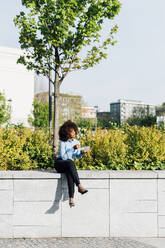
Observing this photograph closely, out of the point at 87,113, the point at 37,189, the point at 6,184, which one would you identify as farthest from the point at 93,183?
the point at 87,113

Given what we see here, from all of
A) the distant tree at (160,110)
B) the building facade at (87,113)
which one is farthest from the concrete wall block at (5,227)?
the distant tree at (160,110)

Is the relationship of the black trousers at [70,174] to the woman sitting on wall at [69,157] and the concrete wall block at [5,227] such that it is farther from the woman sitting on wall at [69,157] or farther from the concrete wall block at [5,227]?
the concrete wall block at [5,227]

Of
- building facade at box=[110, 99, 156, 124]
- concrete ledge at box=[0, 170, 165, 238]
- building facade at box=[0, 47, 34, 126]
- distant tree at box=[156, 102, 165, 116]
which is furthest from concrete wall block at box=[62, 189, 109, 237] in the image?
distant tree at box=[156, 102, 165, 116]

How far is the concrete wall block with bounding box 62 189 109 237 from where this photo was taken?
543cm

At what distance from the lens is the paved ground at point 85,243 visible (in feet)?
16.2

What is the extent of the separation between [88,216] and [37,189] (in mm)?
966

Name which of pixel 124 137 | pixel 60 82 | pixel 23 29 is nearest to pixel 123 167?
pixel 124 137

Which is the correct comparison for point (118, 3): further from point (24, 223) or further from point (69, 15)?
point (24, 223)

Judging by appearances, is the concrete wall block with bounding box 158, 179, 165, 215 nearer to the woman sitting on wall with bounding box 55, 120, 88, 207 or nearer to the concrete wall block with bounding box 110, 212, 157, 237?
the concrete wall block with bounding box 110, 212, 157, 237

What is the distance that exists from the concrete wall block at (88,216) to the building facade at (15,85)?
2010 inches

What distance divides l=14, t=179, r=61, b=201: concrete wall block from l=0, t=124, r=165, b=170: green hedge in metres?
0.79

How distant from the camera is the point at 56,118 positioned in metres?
8.54

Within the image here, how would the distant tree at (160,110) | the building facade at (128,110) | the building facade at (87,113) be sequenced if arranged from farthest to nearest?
the building facade at (128,110) → the building facade at (87,113) → the distant tree at (160,110)

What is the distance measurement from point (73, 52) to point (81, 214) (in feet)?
15.4
